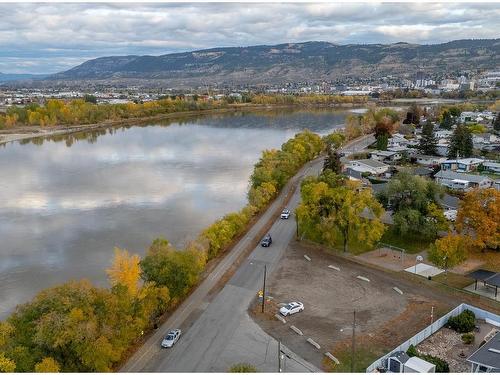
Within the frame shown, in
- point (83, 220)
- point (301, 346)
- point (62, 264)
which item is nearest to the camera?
point (301, 346)

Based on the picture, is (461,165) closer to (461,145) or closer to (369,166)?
(461,145)

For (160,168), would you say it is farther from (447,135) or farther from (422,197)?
(447,135)

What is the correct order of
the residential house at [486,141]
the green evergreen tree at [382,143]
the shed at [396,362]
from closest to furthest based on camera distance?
1. the shed at [396,362]
2. the residential house at [486,141]
3. the green evergreen tree at [382,143]

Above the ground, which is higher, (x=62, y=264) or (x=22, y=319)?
(x=22, y=319)

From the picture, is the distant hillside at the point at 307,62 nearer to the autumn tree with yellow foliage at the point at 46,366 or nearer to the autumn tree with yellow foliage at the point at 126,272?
the autumn tree with yellow foliage at the point at 126,272

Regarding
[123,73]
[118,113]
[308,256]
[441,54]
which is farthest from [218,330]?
[123,73]

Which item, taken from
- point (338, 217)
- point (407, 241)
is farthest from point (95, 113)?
point (407, 241)

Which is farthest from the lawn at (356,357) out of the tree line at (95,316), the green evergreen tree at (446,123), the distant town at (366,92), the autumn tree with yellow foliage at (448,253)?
the distant town at (366,92)
